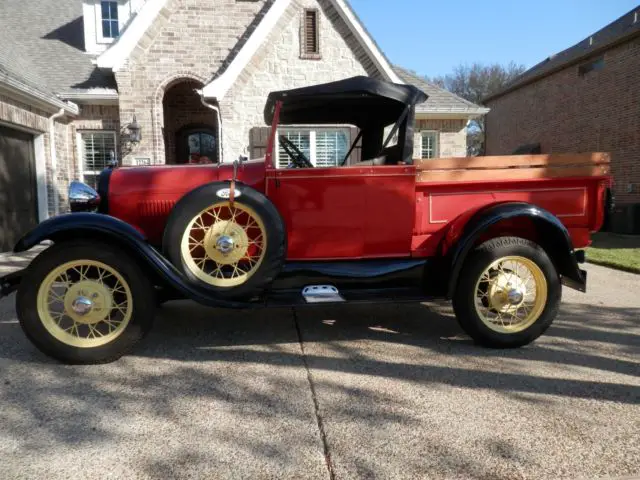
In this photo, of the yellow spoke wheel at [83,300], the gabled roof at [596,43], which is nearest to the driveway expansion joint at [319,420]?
the yellow spoke wheel at [83,300]

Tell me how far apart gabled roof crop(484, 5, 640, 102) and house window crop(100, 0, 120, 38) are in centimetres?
1409

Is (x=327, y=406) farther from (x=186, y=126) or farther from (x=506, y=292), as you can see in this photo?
(x=186, y=126)

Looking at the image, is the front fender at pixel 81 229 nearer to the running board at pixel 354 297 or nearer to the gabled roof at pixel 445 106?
the running board at pixel 354 297

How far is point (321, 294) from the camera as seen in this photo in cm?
349

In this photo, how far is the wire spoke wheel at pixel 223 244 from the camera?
3.34 metres

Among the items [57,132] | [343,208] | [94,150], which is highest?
[57,132]

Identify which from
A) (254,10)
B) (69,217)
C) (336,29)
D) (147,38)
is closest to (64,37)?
(147,38)

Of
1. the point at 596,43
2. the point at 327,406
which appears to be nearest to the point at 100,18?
the point at 327,406

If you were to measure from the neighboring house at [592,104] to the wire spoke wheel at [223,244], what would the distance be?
1334 cm

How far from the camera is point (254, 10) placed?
10758 millimetres

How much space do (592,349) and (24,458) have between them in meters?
3.87

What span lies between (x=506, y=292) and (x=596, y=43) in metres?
14.3

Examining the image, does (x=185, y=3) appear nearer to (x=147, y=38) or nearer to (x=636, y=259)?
(x=147, y=38)

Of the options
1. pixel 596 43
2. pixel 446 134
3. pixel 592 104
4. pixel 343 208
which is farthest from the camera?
pixel 592 104
